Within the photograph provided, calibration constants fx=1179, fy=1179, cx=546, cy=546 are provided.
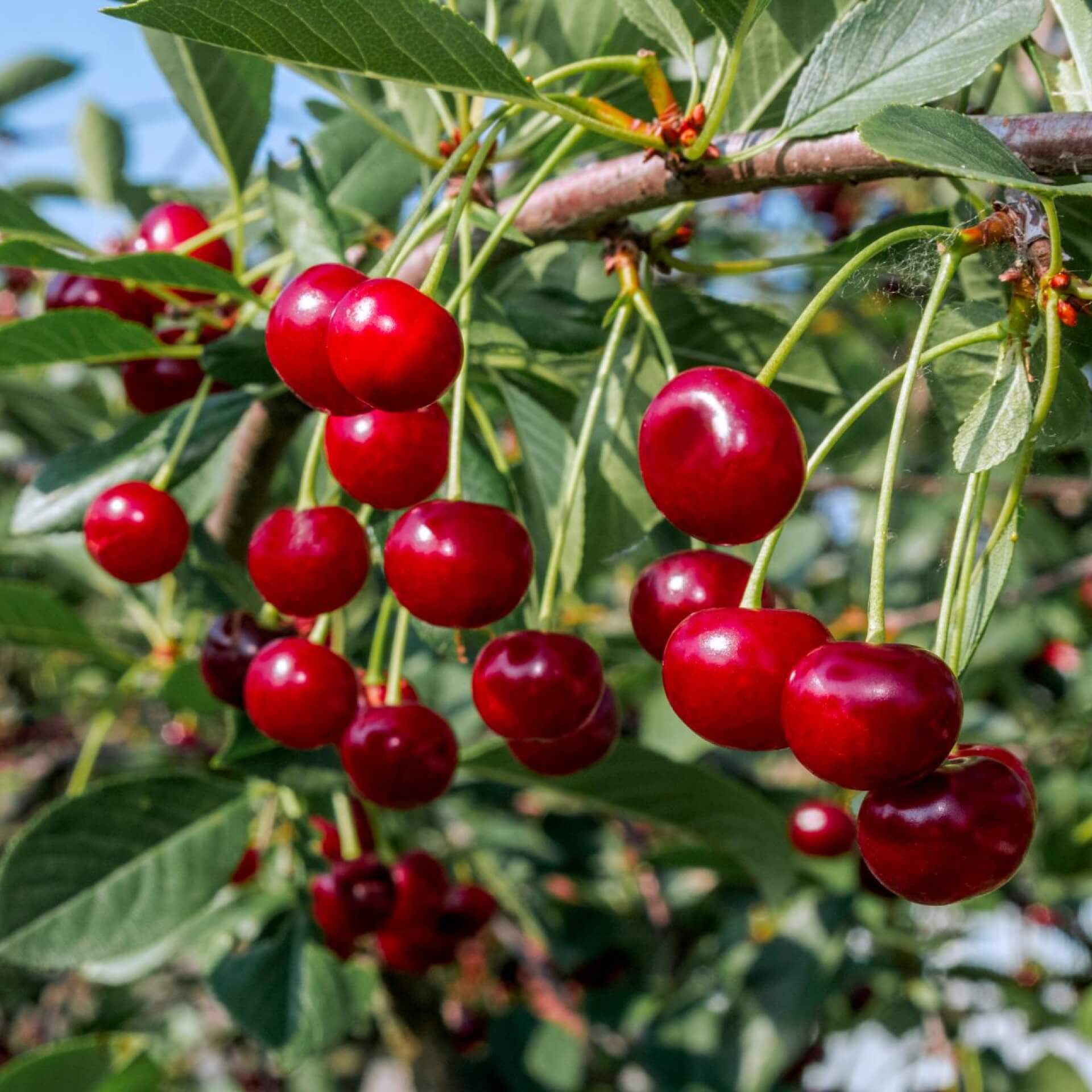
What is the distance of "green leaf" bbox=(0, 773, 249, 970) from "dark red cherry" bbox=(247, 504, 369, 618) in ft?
1.87

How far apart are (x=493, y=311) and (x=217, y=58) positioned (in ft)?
1.67

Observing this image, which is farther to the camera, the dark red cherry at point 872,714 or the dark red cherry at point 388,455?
the dark red cherry at point 388,455

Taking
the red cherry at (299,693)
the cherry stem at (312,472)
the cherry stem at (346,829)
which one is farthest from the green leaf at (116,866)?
the cherry stem at (312,472)

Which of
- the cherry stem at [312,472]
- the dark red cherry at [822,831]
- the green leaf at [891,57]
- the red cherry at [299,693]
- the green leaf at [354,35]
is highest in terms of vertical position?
the green leaf at [354,35]

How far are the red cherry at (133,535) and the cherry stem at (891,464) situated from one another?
667 mm

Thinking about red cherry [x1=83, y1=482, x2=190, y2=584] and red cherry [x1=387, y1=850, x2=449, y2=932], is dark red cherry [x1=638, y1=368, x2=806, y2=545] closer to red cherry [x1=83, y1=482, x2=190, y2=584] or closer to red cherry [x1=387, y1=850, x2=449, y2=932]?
red cherry [x1=83, y1=482, x2=190, y2=584]

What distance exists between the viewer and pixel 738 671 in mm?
705

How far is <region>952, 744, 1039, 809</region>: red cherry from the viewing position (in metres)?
0.75

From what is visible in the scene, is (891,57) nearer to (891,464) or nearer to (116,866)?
(891,464)

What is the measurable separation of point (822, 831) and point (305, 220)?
98 cm

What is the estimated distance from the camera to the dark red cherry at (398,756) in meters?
1.02

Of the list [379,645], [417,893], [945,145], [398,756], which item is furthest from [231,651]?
[945,145]

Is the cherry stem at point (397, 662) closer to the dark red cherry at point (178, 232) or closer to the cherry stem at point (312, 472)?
the cherry stem at point (312, 472)

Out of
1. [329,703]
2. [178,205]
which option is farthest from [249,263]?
[329,703]
